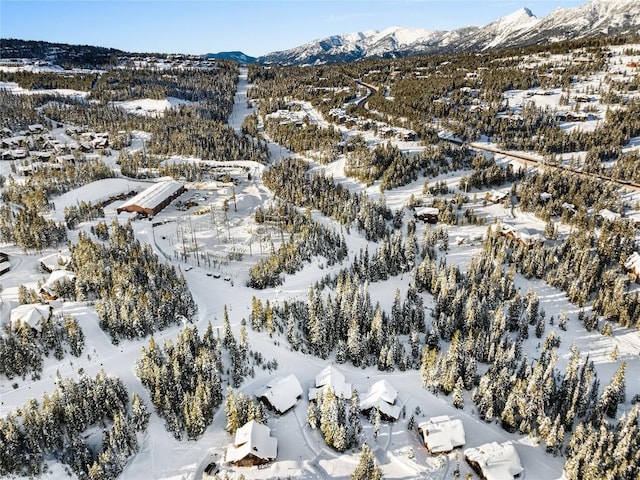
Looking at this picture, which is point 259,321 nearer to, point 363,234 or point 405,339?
point 405,339

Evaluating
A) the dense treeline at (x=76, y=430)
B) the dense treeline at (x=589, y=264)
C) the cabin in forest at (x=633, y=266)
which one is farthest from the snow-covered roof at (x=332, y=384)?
A: the cabin in forest at (x=633, y=266)

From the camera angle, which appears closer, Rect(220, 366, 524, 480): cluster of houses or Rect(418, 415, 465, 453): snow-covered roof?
Rect(220, 366, 524, 480): cluster of houses

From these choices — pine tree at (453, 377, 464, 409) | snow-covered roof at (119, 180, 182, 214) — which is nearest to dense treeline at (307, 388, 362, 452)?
pine tree at (453, 377, 464, 409)

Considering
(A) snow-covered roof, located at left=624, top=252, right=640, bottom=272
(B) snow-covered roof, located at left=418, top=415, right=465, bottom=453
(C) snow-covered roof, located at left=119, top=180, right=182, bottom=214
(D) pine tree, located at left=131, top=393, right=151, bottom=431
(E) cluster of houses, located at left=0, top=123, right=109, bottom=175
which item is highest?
(E) cluster of houses, located at left=0, top=123, right=109, bottom=175

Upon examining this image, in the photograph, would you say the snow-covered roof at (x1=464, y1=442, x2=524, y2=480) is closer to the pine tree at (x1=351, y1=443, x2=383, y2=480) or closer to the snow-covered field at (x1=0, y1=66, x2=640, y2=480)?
the snow-covered field at (x1=0, y1=66, x2=640, y2=480)

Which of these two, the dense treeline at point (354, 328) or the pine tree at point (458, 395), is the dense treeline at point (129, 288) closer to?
the dense treeline at point (354, 328)

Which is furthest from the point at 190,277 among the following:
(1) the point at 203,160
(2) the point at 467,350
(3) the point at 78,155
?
(3) the point at 78,155
